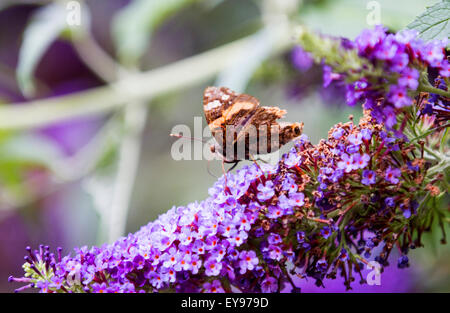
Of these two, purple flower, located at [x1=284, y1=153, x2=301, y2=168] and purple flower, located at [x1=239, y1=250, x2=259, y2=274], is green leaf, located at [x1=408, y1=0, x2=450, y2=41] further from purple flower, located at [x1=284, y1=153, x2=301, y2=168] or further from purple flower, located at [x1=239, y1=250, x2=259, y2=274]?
purple flower, located at [x1=239, y1=250, x2=259, y2=274]

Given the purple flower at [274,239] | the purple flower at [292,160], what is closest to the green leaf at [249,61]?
the purple flower at [292,160]

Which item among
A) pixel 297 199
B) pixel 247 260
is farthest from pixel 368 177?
pixel 247 260

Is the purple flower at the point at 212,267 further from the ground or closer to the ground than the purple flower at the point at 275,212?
closer to the ground

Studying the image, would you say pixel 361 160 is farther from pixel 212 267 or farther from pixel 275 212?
pixel 212 267

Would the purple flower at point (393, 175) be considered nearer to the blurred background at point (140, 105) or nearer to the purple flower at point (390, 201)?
the purple flower at point (390, 201)

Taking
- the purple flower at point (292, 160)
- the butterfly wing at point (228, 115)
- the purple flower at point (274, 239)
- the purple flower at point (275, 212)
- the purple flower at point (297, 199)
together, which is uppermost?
the butterfly wing at point (228, 115)

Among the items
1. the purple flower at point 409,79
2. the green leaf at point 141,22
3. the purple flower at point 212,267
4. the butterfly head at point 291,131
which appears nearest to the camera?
the purple flower at point 409,79
